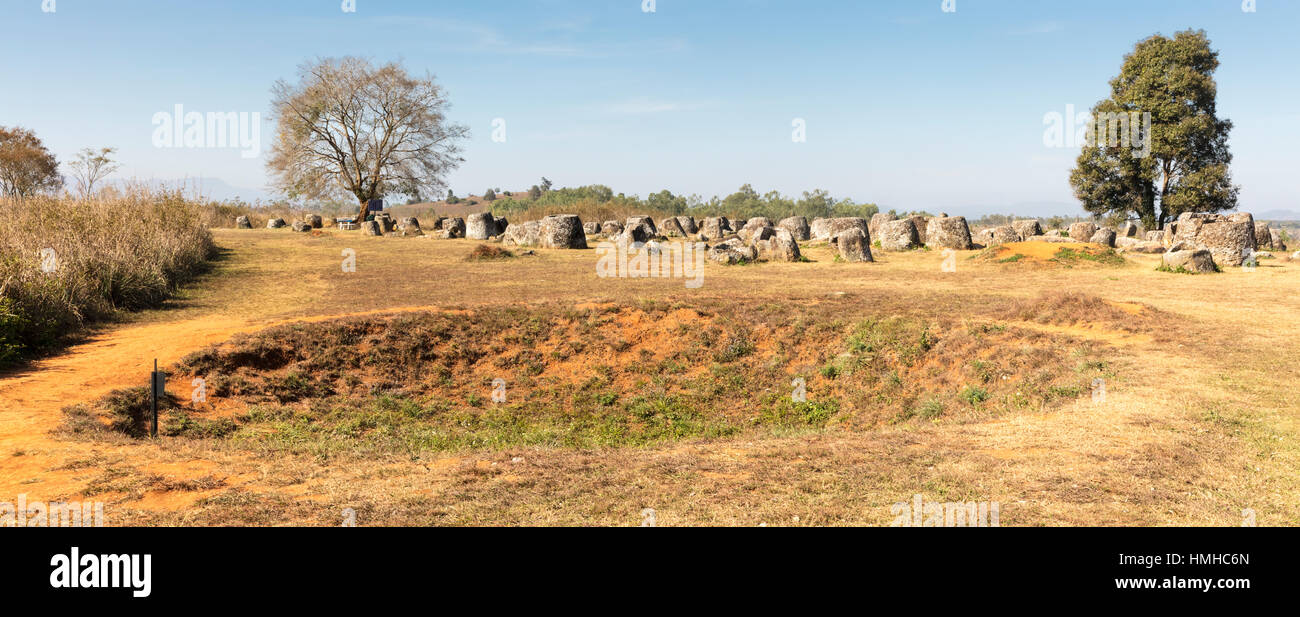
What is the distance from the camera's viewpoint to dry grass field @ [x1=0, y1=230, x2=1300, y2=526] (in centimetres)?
494

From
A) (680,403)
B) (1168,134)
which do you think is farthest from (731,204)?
(680,403)

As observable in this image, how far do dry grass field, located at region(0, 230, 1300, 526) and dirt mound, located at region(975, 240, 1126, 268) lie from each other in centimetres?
188

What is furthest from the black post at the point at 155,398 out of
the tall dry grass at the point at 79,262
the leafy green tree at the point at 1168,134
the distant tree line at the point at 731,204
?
the distant tree line at the point at 731,204

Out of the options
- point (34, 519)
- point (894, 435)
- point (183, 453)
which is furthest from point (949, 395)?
point (34, 519)

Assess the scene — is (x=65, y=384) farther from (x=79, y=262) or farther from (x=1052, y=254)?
(x=1052, y=254)

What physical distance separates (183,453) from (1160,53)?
116ft

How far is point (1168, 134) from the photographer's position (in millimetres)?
28562

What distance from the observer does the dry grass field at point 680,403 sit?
4.94 meters

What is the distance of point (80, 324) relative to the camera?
1092cm

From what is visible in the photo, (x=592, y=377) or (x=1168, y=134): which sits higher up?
(x=1168, y=134)

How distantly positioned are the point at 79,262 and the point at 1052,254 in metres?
22.0

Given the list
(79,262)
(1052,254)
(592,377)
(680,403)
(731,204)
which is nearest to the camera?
(680,403)

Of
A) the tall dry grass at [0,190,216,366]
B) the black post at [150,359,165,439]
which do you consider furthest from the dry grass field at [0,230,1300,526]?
the tall dry grass at [0,190,216,366]

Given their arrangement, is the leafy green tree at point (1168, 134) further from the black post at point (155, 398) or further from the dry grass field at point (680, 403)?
the black post at point (155, 398)
